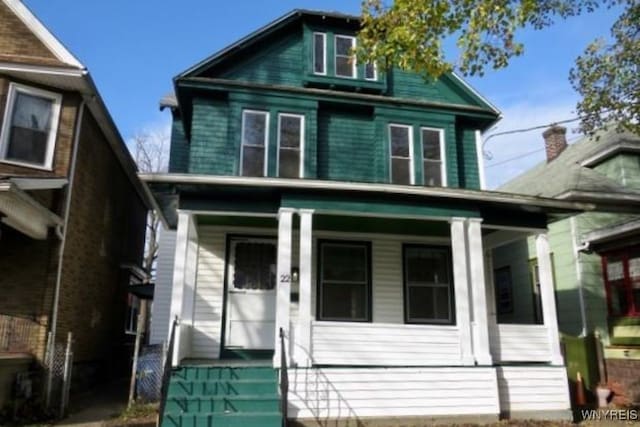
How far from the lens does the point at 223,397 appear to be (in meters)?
6.75

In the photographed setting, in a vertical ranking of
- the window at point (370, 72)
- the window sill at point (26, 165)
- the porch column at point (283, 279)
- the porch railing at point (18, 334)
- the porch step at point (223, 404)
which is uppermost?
the window at point (370, 72)

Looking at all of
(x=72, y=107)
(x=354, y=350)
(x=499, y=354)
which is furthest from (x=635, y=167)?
(x=72, y=107)

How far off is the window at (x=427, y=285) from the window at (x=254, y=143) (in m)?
3.60

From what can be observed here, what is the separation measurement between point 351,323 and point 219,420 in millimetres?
2741

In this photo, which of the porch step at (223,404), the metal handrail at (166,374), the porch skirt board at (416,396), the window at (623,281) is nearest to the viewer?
the metal handrail at (166,374)

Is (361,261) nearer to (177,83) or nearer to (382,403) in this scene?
(382,403)

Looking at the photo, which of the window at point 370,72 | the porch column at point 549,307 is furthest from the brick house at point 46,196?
the porch column at point 549,307

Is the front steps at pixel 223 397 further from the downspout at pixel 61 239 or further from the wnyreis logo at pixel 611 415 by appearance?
the wnyreis logo at pixel 611 415

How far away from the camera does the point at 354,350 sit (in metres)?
8.07

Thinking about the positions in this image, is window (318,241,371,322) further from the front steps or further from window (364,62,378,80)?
window (364,62,378,80)

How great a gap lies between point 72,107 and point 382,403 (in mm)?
8233

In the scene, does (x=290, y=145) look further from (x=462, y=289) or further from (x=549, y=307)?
(x=549, y=307)

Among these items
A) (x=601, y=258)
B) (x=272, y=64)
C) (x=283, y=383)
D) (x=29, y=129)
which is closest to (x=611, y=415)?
(x=601, y=258)

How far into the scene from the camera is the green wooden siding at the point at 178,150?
Result: 11352 millimetres
